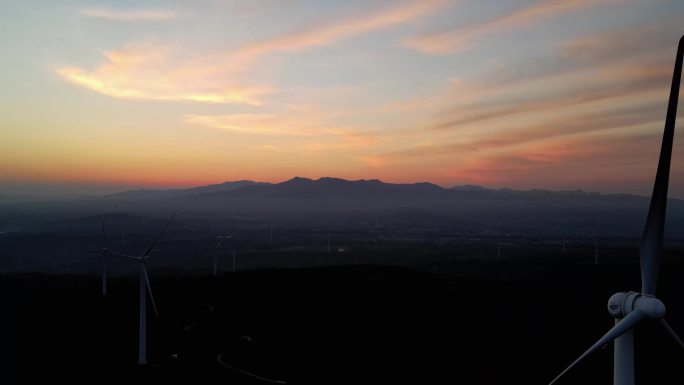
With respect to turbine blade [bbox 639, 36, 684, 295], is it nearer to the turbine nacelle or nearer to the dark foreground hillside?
the turbine nacelle

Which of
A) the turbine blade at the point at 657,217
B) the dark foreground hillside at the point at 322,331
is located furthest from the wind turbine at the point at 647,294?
the dark foreground hillside at the point at 322,331

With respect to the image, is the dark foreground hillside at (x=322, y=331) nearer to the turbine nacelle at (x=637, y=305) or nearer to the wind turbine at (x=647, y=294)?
the wind turbine at (x=647, y=294)

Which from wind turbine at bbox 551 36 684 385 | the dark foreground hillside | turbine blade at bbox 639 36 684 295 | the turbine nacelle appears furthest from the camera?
the dark foreground hillside

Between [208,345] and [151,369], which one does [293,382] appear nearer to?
[151,369]

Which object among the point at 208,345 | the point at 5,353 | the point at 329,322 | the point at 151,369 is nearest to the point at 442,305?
the point at 329,322

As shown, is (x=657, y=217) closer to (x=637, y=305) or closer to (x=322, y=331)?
(x=637, y=305)

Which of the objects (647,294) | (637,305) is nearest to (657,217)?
(647,294)

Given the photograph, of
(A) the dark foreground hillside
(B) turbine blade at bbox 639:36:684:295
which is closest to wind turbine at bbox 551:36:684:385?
(B) turbine blade at bbox 639:36:684:295
